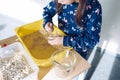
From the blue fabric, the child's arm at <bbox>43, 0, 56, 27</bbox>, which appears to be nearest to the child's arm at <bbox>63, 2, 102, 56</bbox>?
the blue fabric

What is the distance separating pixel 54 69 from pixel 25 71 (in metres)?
0.11

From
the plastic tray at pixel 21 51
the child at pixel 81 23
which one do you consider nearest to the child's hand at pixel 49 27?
the child at pixel 81 23

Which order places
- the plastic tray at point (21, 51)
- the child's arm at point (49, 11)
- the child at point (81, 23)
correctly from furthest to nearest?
the child's arm at point (49, 11)
the child at point (81, 23)
the plastic tray at point (21, 51)

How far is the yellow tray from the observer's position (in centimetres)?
83

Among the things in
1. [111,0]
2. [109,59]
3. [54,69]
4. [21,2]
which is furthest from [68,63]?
[21,2]

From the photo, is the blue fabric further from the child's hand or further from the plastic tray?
the plastic tray

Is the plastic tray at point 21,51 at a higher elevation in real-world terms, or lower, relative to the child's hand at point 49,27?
lower

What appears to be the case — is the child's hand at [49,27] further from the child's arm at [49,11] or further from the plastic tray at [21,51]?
the plastic tray at [21,51]

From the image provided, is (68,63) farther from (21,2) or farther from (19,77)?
(21,2)

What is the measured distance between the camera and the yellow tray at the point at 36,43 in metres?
0.83

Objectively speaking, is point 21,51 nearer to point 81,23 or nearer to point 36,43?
point 36,43

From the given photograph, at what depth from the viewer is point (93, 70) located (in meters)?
1.53

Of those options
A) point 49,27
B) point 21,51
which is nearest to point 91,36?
point 49,27

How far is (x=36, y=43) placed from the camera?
3.03 feet
